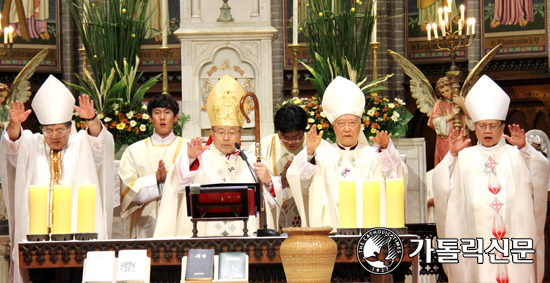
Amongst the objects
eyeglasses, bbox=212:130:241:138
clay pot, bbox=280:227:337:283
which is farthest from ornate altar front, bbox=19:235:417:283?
eyeglasses, bbox=212:130:241:138

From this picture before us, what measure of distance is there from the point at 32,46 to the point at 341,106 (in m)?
7.83

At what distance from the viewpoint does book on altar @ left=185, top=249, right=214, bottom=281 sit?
365 cm

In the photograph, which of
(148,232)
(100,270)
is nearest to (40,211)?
(100,270)

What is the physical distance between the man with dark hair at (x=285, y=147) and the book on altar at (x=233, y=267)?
5.14 feet

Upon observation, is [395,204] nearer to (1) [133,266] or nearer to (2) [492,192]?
(1) [133,266]

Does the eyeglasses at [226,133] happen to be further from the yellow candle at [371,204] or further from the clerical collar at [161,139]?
the yellow candle at [371,204]

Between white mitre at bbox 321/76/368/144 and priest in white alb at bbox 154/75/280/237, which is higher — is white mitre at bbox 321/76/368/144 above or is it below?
above

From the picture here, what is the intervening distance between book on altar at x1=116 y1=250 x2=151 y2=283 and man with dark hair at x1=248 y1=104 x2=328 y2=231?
1727mm

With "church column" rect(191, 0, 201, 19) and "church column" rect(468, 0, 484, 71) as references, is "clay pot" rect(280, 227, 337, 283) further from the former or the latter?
"church column" rect(468, 0, 484, 71)

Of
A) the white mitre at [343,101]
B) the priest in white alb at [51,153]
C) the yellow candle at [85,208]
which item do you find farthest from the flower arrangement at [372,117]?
the yellow candle at [85,208]

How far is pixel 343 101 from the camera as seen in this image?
17.3 ft

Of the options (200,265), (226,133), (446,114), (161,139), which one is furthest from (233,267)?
(446,114)

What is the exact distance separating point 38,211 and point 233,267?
119 cm

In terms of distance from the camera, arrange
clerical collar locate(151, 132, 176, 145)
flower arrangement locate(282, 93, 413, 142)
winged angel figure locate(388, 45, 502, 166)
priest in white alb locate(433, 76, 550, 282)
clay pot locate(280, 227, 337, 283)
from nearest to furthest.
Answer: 1. clay pot locate(280, 227, 337, 283)
2. priest in white alb locate(433, 76, 550, 282)
3. clerical collar locate(151, 132, 176, 145)
4. flower arrangement locate(282, 93, 413, 142)
5. winged angel figure locate(388, 45, 502, 166)
